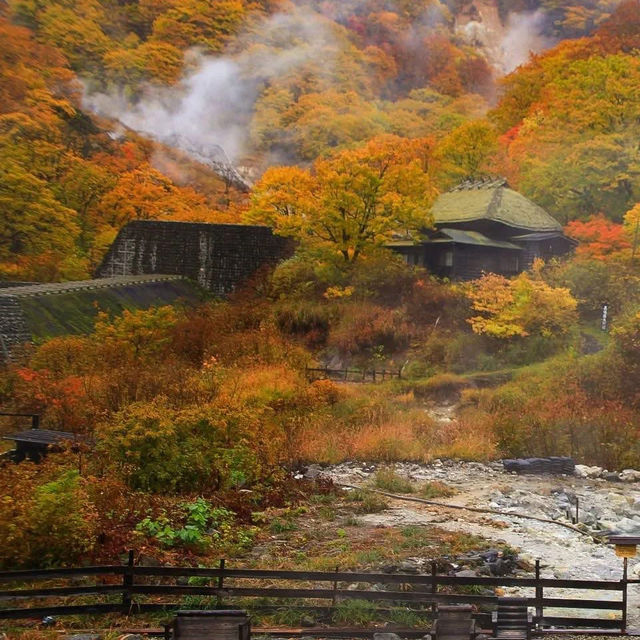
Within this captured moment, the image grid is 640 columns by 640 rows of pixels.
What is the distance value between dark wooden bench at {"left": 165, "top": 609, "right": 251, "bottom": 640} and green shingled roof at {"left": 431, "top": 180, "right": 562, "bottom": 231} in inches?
1046

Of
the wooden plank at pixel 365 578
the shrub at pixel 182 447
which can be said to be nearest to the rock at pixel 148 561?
the wooden plank at pixel 365 578

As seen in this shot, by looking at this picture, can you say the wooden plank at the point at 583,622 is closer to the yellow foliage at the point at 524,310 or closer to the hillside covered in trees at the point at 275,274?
the hillside covered in trees at the point at 275,274

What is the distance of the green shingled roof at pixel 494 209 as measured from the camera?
30844 millimetres

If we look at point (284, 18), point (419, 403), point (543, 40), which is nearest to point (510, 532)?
point (419, 403)

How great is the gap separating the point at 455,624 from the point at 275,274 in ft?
84.3

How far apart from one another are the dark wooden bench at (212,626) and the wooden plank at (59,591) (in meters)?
1.69

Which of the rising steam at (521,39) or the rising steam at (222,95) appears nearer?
the rising steam at (222,95)

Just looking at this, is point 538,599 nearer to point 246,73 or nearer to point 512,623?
point 512,623

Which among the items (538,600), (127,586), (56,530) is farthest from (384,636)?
(56,530)

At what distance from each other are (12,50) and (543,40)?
5188 centimetres

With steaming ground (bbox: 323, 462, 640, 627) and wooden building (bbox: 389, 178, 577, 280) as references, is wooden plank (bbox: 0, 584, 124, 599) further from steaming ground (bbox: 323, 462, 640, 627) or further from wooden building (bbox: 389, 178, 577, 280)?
wooden building (bbox: 389, 178, 577, 280)

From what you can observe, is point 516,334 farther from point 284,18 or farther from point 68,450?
point 284,18

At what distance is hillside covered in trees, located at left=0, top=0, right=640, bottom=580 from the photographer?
11.5 m

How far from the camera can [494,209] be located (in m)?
31.0
